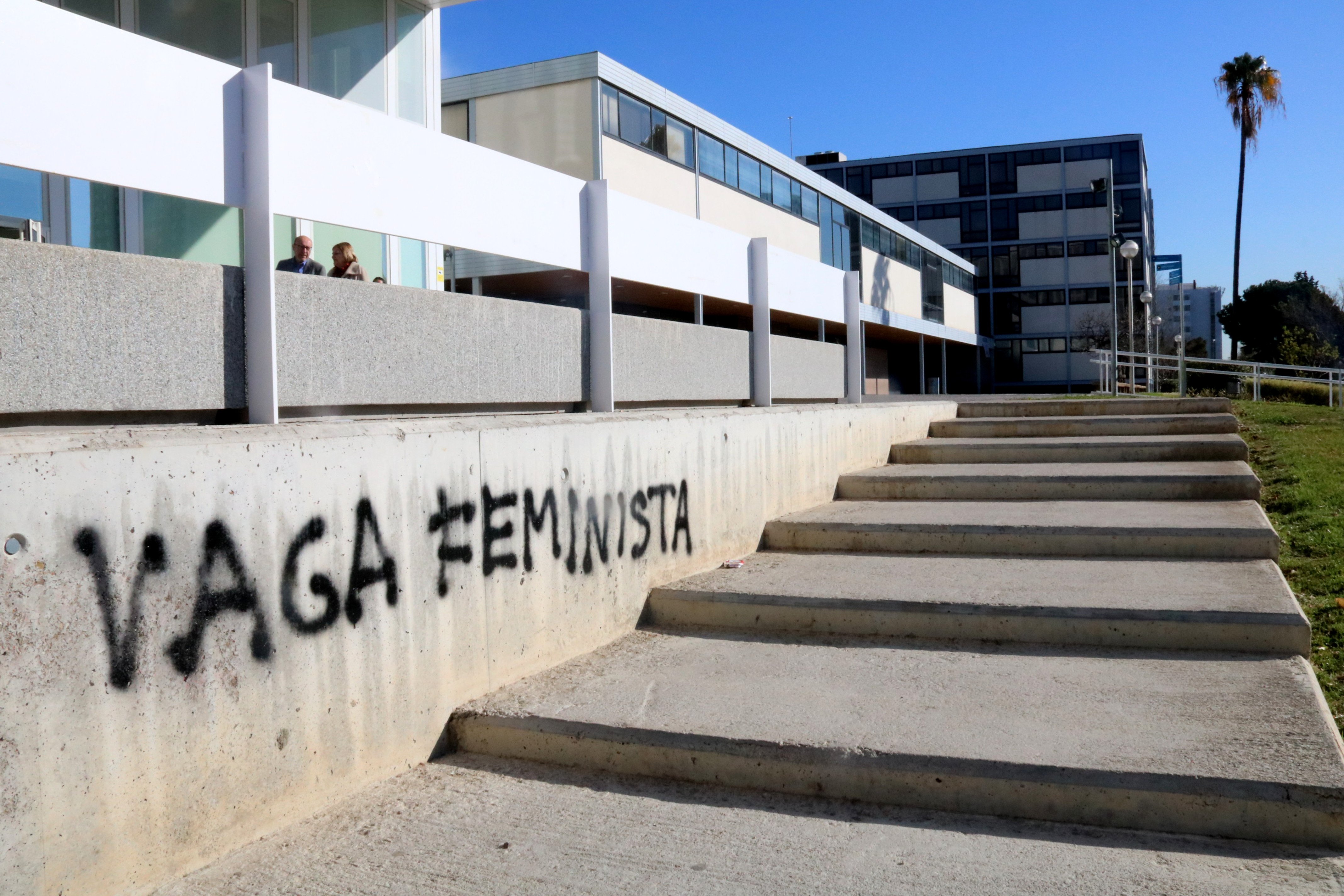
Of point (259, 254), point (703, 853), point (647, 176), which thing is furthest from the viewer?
point (647, 176)

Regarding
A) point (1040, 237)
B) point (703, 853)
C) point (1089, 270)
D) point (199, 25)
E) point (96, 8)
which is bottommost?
point (703, 853)

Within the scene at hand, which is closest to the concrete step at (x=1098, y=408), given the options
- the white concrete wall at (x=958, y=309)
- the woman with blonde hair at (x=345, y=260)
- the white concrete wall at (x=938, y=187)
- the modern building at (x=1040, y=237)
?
the woman with blonde hair at (x=345, y=260)

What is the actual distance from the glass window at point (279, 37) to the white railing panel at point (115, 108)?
556cm

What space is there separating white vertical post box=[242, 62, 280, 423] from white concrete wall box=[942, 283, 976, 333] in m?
38.5

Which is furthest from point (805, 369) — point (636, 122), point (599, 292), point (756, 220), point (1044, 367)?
point (1044, 367)

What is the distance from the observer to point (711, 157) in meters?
→ 23.3

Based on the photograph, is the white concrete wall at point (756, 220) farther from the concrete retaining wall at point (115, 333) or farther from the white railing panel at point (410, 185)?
the concrete retaining wall at point (115, 333)

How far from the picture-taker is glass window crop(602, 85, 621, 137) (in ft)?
61.6

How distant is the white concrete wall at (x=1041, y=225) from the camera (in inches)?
2282

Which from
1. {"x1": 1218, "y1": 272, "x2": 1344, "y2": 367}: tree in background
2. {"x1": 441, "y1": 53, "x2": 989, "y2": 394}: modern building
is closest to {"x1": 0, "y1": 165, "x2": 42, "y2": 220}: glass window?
{"x1": 441, "y1": 53, "x2": 989, "y2": 394}: modern building

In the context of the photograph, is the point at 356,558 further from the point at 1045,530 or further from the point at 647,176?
the point at 647,176

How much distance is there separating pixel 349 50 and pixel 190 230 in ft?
8.90

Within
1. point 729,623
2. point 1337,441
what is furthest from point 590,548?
point 1337,441

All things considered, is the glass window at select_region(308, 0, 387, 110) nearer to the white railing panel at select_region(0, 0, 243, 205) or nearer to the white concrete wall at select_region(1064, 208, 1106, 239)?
the white railing panel at select_region(0, 0, 243, 205)
